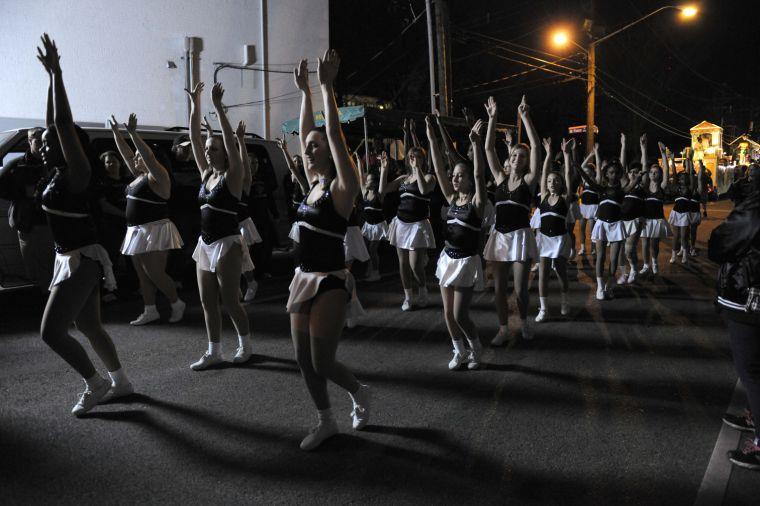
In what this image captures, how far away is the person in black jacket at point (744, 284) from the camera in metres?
3.07

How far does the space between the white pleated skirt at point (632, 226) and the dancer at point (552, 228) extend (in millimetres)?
2062

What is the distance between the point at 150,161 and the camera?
5312mm

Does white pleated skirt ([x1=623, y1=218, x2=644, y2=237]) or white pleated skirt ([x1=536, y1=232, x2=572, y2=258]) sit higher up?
white pleated skirt ([x1=623, y1=218, x2=644, y2=237])

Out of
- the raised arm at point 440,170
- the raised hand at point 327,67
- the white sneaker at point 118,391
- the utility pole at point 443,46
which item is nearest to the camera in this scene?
the raised hand at point 327,67

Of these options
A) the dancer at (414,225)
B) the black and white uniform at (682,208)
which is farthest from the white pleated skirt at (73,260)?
the black and white uniform at (682,208)

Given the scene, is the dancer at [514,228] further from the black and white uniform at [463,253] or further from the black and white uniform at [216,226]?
the black and white uniform at [216,226]

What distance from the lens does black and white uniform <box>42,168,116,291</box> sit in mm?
3949

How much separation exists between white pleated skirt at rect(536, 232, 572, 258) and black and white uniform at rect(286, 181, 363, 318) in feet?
13.4

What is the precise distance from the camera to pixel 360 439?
3.69m

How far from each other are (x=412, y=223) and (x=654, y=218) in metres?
4.95

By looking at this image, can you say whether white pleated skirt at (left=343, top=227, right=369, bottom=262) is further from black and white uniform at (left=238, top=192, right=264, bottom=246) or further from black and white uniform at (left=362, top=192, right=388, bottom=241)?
black and white uniform at (left=362, top=192, right=388, bottom=241)

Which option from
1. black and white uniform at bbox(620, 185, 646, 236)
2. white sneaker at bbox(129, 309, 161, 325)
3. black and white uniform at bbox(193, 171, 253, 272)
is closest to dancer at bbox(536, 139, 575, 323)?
black and white uniform at bbox(620, 185, 646, 236)

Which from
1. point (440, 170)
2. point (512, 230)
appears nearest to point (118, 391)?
point (440, 170)

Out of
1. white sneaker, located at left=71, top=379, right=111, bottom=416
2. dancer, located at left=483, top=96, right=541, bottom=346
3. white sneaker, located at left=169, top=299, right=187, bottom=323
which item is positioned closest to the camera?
white sneaker, located at left=71, top=379, right=111, bottom=416
